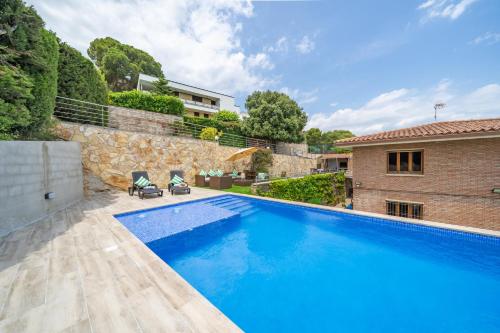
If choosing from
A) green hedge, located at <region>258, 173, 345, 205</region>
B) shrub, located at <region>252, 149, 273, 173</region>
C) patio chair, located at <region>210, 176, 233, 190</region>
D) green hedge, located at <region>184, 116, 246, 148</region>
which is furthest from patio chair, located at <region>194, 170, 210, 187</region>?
shrub, located at <region>252, 149, 273, 173</region>

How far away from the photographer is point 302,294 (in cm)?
373

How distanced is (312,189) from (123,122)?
15.1 m

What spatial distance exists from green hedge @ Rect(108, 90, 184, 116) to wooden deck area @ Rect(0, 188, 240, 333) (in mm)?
13840

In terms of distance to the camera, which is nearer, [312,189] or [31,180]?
[31,180]

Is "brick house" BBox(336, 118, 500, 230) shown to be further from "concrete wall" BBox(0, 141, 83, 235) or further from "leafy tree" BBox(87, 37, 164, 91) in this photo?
"leafy tree" BBox(87, 37, 164, 91)

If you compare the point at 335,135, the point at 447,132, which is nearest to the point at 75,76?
the point at 447,132

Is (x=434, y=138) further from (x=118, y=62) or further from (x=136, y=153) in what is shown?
(x=118, y=62)

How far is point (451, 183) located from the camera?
794 cm

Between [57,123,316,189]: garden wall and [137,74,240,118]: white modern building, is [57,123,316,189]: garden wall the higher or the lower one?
the lower one

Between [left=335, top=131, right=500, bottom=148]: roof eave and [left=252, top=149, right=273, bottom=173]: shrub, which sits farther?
[left=252, top=149, right=273, bottom=173]: shrub

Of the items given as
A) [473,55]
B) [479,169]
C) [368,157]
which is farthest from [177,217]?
[473,55]

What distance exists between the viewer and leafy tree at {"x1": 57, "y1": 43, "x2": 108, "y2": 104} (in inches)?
364

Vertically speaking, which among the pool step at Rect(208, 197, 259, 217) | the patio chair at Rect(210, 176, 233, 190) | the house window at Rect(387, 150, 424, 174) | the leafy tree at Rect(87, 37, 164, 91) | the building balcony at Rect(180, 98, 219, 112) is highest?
the leafy tree at Rect(87, 37, 164, 91)

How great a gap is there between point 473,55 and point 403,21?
15.9 ft
